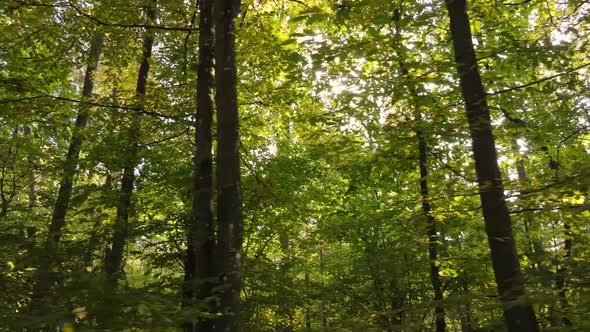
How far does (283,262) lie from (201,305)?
383 inches

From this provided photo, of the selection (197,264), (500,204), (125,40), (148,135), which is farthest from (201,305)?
(125,40)

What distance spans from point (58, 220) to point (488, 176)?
9579mm

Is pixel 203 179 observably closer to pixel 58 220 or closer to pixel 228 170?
pixel 228 170

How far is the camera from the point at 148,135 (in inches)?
356

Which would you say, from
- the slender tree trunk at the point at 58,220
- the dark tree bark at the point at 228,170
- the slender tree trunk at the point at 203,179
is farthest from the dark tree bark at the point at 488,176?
the slender tree trunk at the point at 58,220

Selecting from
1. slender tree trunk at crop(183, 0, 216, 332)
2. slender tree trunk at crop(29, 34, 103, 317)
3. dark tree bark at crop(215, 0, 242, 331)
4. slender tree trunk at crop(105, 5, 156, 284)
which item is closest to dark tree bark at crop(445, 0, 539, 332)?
dark tree bark at crop(215, 0, 242, 331)

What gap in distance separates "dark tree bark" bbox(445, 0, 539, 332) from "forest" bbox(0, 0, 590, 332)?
0.06ft

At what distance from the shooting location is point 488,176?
470 cm

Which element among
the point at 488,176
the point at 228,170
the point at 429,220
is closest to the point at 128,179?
the point at 228,170

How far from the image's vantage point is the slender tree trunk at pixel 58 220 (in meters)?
2.78

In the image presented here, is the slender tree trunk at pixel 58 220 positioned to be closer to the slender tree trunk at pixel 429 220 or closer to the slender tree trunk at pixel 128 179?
the slender tree trunk at pixel 128 179

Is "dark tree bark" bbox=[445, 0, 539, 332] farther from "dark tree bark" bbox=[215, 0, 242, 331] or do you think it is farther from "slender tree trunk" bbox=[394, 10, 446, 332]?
"dark tree bark" bbox=[215, 0, 242, 331]

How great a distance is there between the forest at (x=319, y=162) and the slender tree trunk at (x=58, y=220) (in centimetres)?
3

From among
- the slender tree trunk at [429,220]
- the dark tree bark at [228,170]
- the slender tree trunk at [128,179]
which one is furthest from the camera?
the slender tree trunk at [128,179]
